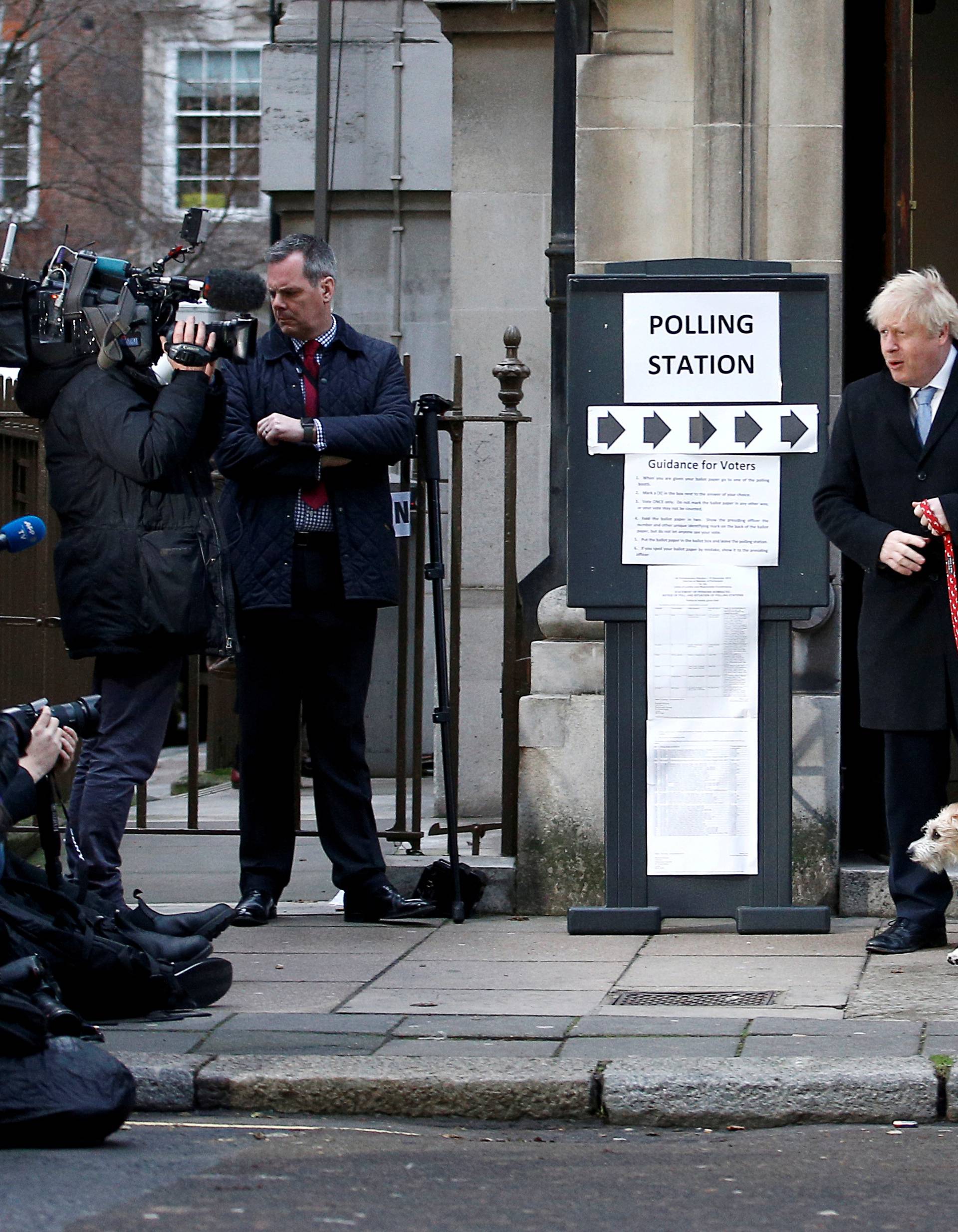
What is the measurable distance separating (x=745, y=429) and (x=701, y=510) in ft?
0.97

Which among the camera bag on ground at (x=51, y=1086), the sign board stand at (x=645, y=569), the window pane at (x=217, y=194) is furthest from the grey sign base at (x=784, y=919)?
the window pane at (x=217, y=194)

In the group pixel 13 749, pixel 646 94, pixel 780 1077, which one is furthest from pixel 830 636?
pixel 13 749

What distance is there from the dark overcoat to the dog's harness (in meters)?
0.06

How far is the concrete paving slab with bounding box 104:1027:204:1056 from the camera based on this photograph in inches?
207

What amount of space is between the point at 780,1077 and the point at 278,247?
11.6 ft

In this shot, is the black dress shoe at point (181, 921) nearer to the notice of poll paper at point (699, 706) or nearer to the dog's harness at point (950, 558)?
the notice of poll paper at point (699, 706)

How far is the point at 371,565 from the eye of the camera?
7.00 metres

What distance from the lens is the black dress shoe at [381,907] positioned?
7.21 m

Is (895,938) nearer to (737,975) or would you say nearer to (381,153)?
(737,975)

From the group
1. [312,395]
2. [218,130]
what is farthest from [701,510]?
[218,130]

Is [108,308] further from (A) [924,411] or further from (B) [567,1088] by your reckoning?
(B) [567,1088]

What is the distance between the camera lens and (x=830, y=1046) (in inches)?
203

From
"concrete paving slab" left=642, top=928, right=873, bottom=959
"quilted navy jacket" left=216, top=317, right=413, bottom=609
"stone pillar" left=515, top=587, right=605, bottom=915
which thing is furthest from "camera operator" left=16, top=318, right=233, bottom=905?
"concrete paving slab" left=642, top=928, right=873, bottom=959

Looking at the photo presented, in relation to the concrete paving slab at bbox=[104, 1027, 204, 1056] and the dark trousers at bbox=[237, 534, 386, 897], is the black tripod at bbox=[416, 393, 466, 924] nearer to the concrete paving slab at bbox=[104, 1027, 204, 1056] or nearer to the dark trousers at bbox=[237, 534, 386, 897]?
the dark trousers at bbox=[237, 534, 386, 897]
